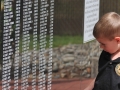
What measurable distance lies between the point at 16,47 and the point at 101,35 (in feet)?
4.14

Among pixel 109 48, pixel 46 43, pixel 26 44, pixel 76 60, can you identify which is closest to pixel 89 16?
pixel 76 60

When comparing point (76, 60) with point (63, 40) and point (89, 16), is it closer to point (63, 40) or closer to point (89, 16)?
point (63, 40)

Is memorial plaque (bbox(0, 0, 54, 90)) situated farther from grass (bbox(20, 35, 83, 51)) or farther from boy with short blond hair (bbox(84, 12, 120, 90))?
boy with short blond hair (bbox(84, 12, 120, 90))

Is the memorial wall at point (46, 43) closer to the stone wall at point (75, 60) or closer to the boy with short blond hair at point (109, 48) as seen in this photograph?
the stone wall at point (75, 60)

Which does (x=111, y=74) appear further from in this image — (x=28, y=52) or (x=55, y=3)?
(x=55, y=3)

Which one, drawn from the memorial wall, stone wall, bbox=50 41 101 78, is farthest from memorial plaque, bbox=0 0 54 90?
stone wall, bbox=50 41 101 78

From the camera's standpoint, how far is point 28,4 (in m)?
4.86

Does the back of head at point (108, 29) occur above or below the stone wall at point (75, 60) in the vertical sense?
above

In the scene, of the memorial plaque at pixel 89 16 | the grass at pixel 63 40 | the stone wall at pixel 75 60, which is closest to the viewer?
the grass at pixel 63 40

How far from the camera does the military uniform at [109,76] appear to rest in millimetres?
3801

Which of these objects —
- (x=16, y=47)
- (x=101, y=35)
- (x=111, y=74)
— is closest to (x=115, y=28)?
(x=101, y=35)

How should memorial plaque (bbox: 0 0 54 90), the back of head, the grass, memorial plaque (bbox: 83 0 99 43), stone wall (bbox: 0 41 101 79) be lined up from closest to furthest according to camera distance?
the back of head
memorial plaque (bbox: 0 0 54 90)
the grass
stone wall (bbox: 0 41 101 79)
memorial plaque (bbox: 83 0 99 43)

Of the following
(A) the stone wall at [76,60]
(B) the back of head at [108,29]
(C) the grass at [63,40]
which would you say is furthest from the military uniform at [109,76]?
(A) the stone wall at [76,60]

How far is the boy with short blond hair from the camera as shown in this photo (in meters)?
3.78
